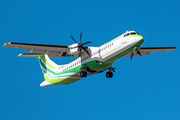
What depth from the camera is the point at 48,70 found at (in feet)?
92.1

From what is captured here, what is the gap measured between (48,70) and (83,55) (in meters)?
4.85

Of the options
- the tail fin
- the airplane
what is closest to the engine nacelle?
the airplane

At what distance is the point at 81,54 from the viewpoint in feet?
82.8

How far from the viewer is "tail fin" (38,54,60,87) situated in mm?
27141

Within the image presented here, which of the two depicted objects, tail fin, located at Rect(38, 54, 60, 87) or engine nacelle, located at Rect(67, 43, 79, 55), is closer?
engine nacelle, located at Rect(67, 43, 79, 55)

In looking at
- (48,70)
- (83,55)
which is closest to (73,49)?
(83,55)

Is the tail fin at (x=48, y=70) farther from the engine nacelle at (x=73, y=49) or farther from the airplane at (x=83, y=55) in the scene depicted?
the engine nacelle at (x=73, y=49)

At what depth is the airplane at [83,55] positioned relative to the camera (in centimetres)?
2242

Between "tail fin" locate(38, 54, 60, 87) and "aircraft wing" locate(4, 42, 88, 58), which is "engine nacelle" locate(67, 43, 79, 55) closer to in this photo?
"aircraft wing" locate(4, 42, 88, 58)

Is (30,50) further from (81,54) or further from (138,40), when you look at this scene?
(138,40)

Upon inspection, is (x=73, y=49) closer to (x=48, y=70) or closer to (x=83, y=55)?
(x=83, y=55)

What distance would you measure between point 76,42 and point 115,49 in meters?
4.06

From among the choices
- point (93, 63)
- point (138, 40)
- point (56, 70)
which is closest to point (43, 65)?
point (56, 70)

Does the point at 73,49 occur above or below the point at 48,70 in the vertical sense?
above
